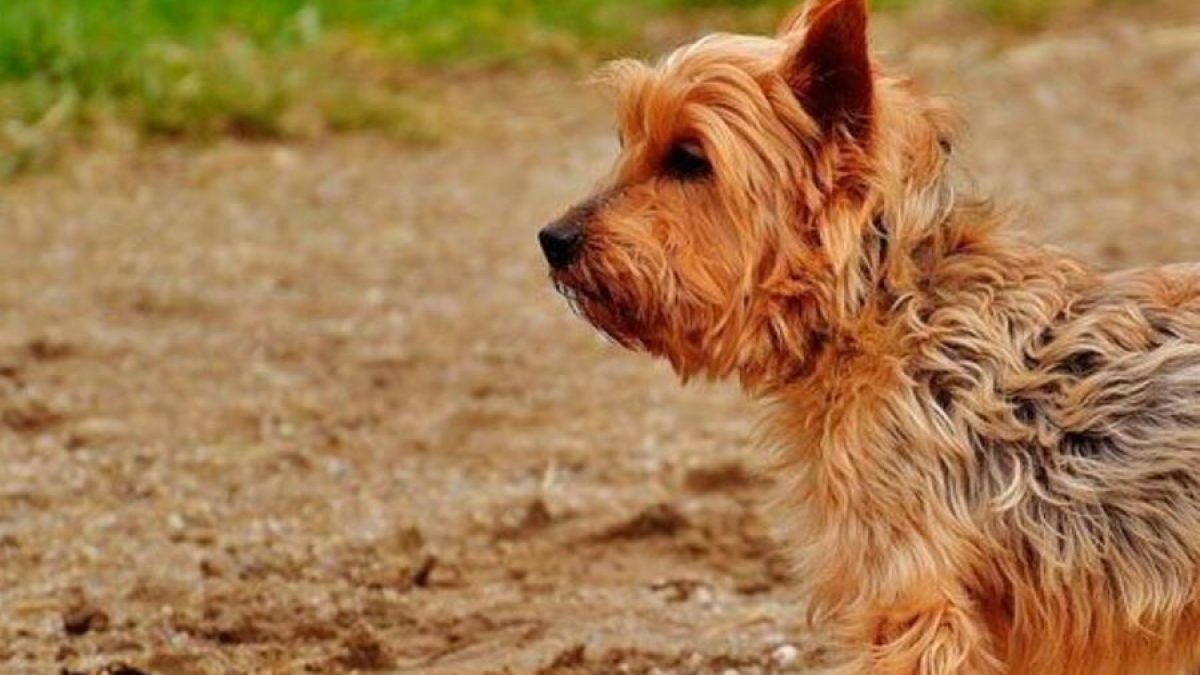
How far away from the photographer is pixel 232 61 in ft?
39.5

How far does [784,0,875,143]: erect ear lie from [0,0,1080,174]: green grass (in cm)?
655

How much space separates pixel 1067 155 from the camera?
39.2 ft

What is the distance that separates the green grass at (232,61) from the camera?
11.8 m

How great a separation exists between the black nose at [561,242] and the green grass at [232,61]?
630cm

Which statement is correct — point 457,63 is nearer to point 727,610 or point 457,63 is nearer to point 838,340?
point 727,610

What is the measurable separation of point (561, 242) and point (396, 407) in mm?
3399

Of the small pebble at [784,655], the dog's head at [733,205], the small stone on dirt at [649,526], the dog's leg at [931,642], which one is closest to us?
the dog's leg at [931,642]

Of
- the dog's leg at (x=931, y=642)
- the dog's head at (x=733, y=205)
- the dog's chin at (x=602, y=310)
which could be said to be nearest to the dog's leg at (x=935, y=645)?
the dog's leg at (x=931, y=642)

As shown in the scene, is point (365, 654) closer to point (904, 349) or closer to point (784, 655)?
point (784, 655)

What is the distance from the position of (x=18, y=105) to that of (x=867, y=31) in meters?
6.97

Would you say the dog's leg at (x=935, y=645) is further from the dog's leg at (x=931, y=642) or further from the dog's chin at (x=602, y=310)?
the dog's chin at (x=602, y=310)

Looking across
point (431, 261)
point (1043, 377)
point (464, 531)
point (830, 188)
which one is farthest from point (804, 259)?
point (431, 261)

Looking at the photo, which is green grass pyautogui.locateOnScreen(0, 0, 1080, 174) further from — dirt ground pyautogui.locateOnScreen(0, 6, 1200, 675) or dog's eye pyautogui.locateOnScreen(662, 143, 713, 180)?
dog's eye pyautogui.locateOnScreen(662, 143, 713, 180)

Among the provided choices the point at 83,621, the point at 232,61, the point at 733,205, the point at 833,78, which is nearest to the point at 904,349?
the point at 733,205
